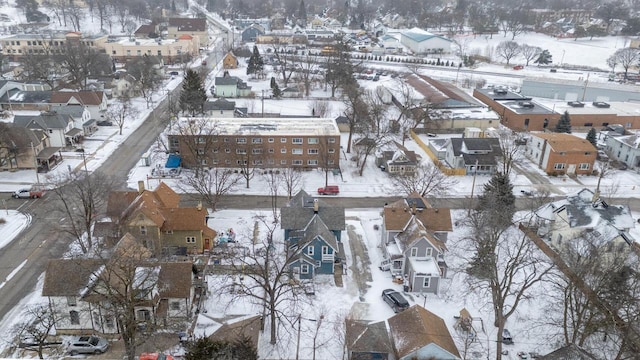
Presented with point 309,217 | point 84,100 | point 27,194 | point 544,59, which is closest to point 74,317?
point 309,217

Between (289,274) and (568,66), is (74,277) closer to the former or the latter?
(289,274)

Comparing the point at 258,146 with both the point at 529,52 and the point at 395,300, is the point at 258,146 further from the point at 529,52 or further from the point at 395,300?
the point at 529,52

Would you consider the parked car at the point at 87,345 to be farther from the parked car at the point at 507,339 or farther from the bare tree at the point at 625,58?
the bare tree at the point at 625,58

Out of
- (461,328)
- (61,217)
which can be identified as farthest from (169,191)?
(461,328)

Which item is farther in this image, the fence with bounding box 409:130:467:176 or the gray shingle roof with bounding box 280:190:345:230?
the fence with bounding box 409:130:467:176

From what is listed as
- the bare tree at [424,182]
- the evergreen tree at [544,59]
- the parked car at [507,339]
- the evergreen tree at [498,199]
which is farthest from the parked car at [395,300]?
the evergreen tree at [544,59]

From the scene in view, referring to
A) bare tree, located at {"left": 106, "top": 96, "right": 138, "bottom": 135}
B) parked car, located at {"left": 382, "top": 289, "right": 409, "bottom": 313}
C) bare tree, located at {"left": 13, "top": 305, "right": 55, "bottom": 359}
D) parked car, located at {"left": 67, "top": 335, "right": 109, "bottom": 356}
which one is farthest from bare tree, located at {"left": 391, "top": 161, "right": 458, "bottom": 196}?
bare tree, located at {"left": 106, "top": 96, "right": 138, "bottom": 135}

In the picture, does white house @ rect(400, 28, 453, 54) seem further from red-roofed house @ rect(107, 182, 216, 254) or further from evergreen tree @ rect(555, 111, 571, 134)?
red-roofed house @ rect(107, 182, 216, 254)
